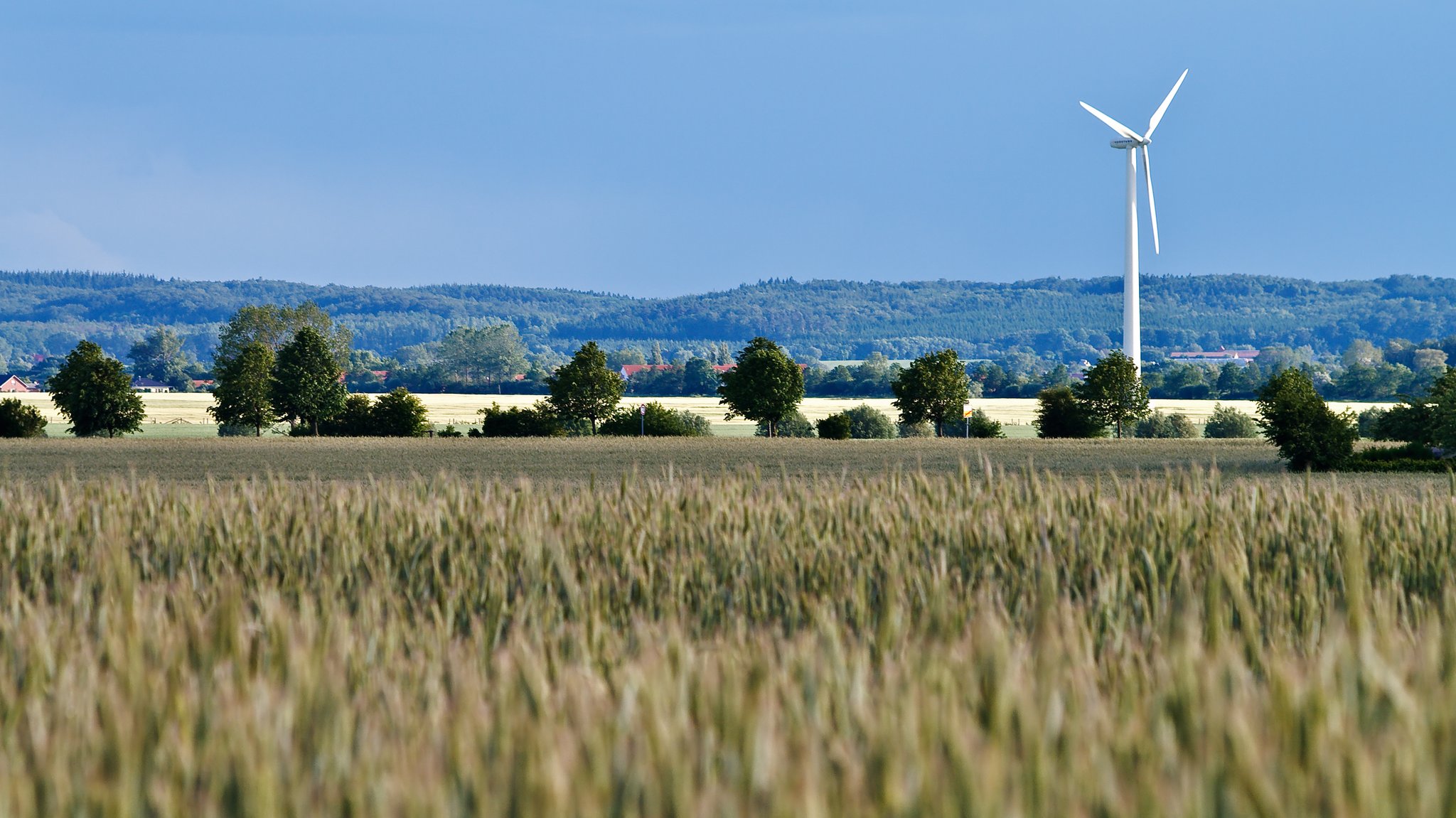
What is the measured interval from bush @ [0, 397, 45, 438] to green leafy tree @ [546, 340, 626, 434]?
66.5 feet

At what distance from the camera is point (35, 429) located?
178ft

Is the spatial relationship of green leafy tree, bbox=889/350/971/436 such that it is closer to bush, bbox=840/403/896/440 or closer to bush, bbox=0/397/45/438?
bush, bbox=840/403/896/440

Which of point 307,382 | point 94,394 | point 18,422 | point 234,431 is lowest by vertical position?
point 234,431

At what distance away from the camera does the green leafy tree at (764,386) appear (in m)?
59.3

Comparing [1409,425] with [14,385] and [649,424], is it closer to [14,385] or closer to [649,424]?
[649,424]

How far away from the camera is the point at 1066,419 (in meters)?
59.0

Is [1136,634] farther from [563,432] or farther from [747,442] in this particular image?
[563,432]

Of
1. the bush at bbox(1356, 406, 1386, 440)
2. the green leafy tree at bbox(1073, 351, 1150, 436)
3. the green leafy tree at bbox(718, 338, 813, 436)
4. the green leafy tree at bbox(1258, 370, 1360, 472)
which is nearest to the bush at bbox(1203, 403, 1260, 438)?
the bush at bbox(1356, 406, 1386, 440)

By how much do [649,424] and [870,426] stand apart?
38.9ft

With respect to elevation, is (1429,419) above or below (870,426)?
above

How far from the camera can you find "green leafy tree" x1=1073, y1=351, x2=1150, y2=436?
5866 centimetres

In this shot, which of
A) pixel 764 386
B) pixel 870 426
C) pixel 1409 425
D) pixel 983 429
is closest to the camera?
pixel 1409 425

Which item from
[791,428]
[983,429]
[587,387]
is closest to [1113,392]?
[983,429]

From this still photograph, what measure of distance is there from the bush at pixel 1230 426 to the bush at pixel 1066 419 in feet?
18.7
